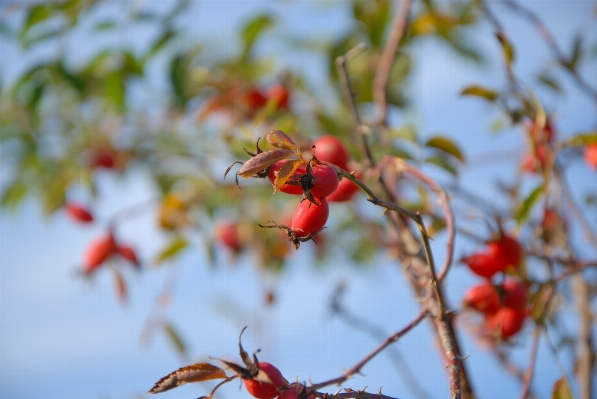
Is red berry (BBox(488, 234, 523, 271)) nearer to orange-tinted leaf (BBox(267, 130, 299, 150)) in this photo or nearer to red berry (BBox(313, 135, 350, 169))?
red berry (BBox(313, 135, 350, 169))

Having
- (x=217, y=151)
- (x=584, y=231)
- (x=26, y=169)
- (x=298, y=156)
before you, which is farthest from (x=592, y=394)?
(x=26, y=169)

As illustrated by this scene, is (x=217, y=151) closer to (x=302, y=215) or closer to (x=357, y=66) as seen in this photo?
(x=357, y=66)

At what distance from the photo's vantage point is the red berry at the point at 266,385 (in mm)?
538

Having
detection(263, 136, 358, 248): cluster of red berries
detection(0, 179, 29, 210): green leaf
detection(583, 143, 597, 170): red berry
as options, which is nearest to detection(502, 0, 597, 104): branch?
detection(583, 143, 597, 170): red berry

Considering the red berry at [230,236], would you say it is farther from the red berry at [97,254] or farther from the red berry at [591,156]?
the red berry at [591,156]

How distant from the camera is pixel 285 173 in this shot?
0.53 metres

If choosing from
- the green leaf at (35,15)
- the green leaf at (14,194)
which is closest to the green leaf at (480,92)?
the green leaf at (35,15)

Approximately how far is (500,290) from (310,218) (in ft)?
1.47

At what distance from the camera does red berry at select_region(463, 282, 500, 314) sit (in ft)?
3.00

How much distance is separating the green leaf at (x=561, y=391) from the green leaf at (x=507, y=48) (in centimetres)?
49

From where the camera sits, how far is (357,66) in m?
1.81

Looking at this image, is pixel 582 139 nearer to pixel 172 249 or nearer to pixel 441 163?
pixel 441 163

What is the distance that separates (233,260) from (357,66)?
706 mm

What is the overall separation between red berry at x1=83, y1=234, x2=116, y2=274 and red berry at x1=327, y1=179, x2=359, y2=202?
0.93m
